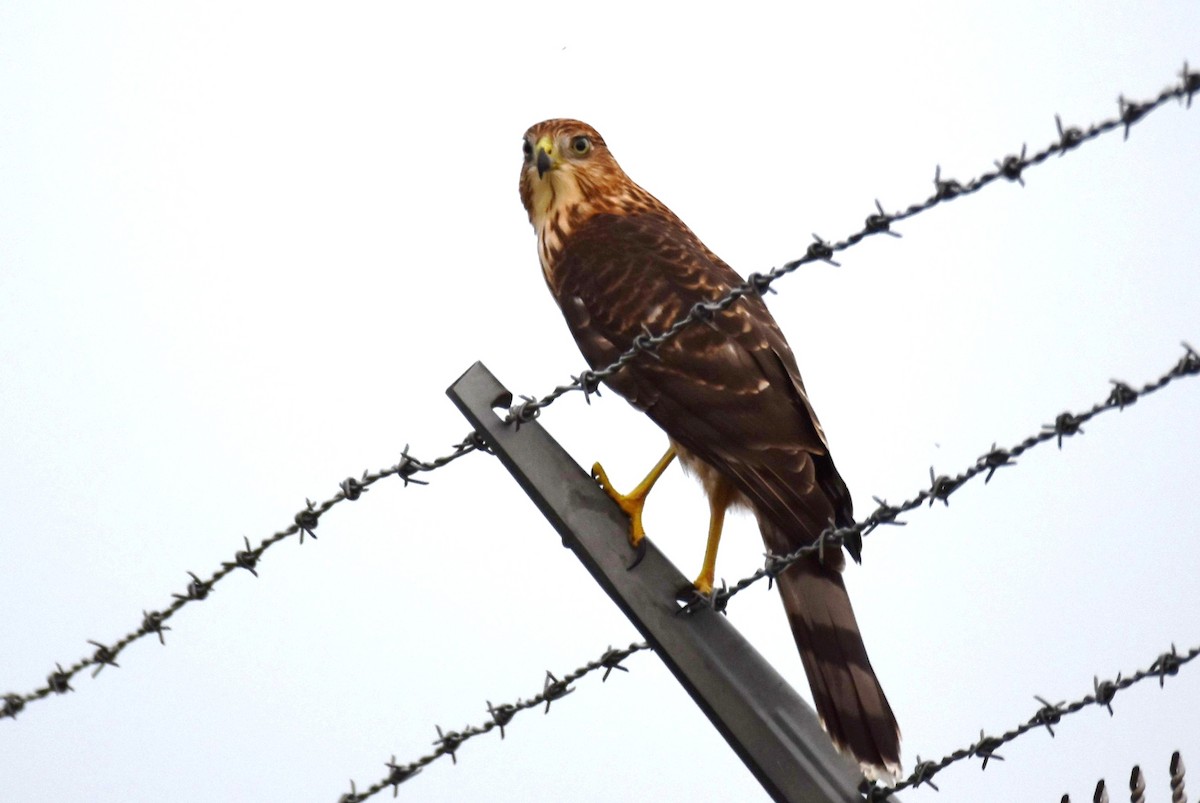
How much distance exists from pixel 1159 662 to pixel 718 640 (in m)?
0.73

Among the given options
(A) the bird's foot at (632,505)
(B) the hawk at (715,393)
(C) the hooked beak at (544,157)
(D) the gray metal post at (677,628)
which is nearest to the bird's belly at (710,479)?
(B) the hawk at (715,393)

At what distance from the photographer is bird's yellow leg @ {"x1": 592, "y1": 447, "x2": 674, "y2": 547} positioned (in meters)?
2.47

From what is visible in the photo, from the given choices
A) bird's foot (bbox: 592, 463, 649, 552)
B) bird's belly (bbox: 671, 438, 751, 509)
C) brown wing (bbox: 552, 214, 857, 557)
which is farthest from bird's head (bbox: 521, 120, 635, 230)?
bird's foot (bbox: 592, 463, 649, 552)

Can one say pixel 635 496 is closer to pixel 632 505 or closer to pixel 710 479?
pixel 632 505

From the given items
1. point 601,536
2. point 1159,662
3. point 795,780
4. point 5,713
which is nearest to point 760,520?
point 601,536

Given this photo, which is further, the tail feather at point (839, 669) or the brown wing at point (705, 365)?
the brown wing at point (705, 365)

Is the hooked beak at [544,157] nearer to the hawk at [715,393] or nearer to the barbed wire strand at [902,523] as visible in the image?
the hawk at [715,393]

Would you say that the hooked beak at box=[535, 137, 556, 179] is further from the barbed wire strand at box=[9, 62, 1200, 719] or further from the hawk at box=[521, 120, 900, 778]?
the barbed wire strand at box=[9, 62, 1200, 719]

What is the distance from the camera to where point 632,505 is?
8.66 ft

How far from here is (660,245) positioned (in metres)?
3.99

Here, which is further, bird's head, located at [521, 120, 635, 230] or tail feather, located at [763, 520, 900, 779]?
bird's head, located at [521, 120, 635, 230]

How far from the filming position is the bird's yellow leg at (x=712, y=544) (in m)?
3.15

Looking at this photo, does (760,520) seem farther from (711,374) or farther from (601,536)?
(601,536)

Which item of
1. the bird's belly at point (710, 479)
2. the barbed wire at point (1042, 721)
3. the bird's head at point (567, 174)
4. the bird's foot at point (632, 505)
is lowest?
the barbed wire at point (1042, 721)
